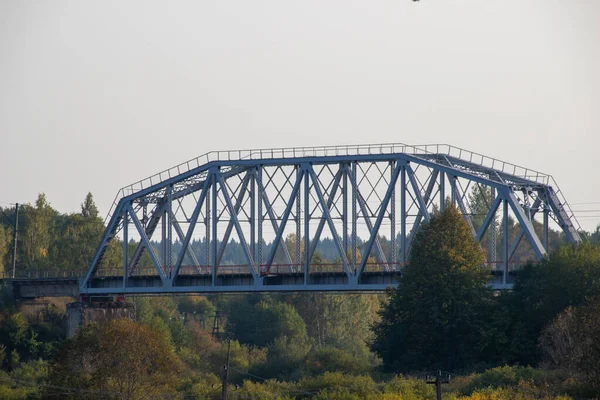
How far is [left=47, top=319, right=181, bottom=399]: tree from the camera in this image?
293 feet

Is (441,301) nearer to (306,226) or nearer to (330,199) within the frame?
(330,199)

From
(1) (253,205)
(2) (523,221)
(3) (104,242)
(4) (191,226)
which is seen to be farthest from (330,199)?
(3) (104,242)

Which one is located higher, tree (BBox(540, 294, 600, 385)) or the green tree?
the green tree

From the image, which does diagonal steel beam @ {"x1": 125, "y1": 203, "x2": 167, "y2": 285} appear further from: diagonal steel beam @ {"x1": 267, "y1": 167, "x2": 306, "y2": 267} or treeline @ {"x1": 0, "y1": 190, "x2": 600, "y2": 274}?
treeline @ {"x1": 0, "y1": 190, "x2": 600, "y2": 274}

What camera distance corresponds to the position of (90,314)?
119 metres

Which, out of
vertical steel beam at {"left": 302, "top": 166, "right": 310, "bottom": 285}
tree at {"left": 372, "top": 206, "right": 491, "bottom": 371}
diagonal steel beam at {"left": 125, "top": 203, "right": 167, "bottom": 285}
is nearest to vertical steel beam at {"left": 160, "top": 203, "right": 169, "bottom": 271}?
diagonal steel beam at {"left": 125, "top": 203, "right": 167, "bottom": 285}

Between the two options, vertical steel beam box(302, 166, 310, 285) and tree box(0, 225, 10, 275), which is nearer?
vertical steel beam box(302, 166, 310, 285)

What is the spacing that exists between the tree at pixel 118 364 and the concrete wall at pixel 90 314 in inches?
927

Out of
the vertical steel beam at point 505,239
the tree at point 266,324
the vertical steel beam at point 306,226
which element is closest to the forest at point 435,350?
the vertical steel beam at point 505,239

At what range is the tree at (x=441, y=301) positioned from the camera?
312 ft

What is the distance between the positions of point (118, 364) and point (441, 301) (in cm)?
2638

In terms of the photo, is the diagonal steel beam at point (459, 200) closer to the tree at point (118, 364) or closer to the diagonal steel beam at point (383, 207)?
the diagonal steel beam at point (383, 207)

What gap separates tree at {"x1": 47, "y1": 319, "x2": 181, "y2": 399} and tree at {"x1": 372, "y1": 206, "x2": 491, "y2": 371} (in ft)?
62.3

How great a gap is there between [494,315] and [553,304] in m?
4.72
